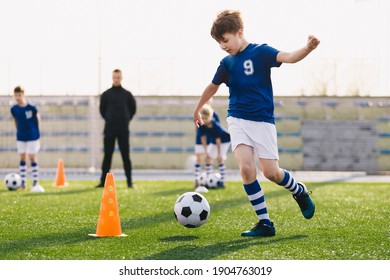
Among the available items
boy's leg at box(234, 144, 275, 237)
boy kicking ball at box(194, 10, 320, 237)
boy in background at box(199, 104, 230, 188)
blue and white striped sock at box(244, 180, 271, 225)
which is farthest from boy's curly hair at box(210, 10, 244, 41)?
boy in background at box(199, 104, 230, 188)

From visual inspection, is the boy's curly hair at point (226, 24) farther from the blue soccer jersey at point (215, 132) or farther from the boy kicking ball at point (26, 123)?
the boy kicking ball at point (26, 123)

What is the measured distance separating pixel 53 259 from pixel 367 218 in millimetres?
3972

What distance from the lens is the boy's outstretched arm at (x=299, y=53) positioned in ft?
17.8

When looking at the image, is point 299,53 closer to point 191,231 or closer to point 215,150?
point 191,231

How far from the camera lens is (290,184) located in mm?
6273

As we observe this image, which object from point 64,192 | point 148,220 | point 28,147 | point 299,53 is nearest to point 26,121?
point 28,147

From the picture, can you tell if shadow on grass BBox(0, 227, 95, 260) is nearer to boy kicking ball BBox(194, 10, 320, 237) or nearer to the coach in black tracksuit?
boy kicking ball BBox(194, 10, 320, 237)

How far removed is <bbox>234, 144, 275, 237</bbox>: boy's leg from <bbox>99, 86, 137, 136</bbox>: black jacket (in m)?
7.11

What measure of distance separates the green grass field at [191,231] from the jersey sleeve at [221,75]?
1.43m

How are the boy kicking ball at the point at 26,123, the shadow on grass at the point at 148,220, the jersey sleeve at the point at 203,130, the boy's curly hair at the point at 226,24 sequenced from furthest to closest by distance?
1. the jersey sleeve at the point at 203,130
2. the boy kicking ball at the point at 26,123
3. the shadow on grass at the point at 148,220
4. the boy's curly hair at the point at 226,24

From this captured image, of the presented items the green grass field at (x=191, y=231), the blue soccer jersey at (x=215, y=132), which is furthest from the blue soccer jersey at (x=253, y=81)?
the blue soccer jersey at (x=215, y=132)

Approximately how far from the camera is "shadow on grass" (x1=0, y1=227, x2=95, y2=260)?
5.34 meters

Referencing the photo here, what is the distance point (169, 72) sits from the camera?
70.0 ft
